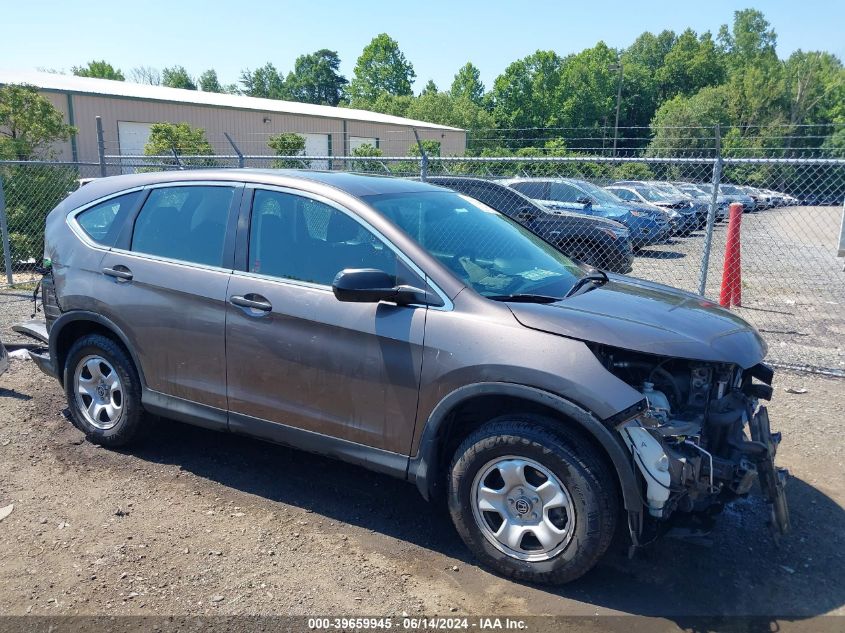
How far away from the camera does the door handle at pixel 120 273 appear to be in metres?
4.29

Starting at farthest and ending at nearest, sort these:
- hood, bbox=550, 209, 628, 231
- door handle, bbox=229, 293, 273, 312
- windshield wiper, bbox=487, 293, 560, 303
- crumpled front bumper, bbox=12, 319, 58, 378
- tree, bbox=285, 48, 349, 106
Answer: tree, bbox=285, 48, 349, 106 < hood, bbox=550, 209, 628, 231 < crumpled front bumper, bbox=12, 319, 58, 378 < door handle, bbox=229, 293, 273, 312 < windshield wiper, bbox=487, 293, 560, 303

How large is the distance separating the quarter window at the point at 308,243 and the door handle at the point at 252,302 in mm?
159

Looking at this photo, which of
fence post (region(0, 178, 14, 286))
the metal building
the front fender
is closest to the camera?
the front fender

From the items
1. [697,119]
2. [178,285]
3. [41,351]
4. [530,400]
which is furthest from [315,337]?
[697,119]

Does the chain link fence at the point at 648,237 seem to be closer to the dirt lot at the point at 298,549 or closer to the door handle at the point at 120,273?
the dirt lot at the point at 298,549

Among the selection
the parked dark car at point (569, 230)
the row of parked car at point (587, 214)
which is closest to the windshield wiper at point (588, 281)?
the row of parked car at point (587, 214)

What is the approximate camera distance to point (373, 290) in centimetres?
332

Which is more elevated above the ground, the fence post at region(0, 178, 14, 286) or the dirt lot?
the fence post at region(0, 178, 14, 286)

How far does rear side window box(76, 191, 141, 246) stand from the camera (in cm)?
451

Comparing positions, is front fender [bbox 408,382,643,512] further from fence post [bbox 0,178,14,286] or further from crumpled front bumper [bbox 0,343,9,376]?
fence post [bbox 0,178,14,286]

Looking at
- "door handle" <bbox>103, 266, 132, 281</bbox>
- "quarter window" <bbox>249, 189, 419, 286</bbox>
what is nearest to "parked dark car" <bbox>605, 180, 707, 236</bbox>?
"quarter window" <bbox>249, 189, 419, 286</bbox>

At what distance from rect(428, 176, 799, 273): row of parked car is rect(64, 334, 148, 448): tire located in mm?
4120

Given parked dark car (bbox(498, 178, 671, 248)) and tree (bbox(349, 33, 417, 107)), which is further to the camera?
tree (bbox(349, 33, 417, 107))

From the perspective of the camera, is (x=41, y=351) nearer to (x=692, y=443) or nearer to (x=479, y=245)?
(x=479, y=245)
